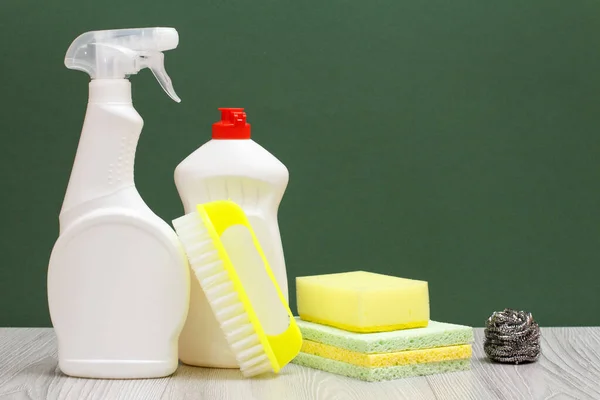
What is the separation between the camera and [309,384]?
3.32 feet

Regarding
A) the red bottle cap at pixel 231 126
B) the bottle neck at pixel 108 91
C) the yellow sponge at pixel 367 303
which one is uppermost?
the bottle neck at pixel 108 91

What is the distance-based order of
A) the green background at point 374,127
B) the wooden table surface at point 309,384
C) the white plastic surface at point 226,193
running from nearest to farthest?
the wooden table surface at point 309,384 < the white plastic surface at point 226,193 < the green background at point 374,127

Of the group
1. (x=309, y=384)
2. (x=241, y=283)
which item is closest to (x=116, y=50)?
(x=241, y=283)

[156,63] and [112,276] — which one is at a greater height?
[156,63]

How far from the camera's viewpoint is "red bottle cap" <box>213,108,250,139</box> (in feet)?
3.59

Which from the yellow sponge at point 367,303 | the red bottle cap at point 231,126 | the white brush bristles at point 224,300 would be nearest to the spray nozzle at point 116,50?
the red bottle cap at point 231,126

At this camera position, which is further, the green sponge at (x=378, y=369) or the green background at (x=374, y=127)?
the green background at (x=374, y=127)

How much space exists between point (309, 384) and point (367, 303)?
109mm

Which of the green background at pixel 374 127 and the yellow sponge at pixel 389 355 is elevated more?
the green background at pixel 374 127

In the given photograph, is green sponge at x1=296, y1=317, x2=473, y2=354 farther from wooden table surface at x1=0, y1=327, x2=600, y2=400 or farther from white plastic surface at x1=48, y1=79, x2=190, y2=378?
white plastic surface at x1=48, y1=79, x2=190, y2=378

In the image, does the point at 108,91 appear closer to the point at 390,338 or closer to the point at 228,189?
the point at 228,189

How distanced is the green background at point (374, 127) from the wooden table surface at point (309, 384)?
1.01ft

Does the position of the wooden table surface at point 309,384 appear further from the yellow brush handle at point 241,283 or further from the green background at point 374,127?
the green background at point 374,127

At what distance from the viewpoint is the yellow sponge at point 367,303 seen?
104 cm
